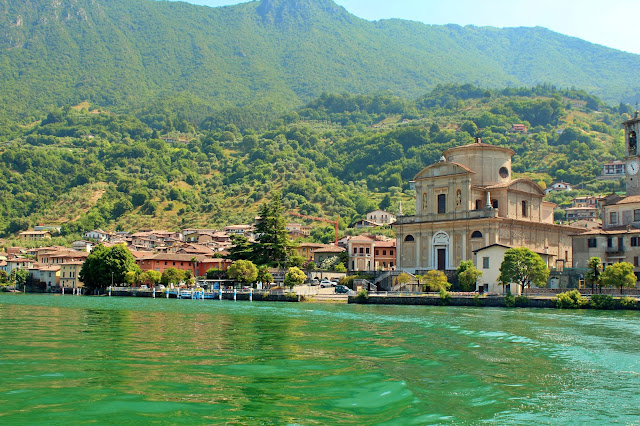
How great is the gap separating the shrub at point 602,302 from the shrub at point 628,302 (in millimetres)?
530

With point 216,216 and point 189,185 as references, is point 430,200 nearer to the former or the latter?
point 216,216

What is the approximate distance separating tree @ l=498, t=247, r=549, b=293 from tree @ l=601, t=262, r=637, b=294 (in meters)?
4.66

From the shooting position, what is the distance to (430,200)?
71250 mm

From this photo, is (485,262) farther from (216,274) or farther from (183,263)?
(183,263)

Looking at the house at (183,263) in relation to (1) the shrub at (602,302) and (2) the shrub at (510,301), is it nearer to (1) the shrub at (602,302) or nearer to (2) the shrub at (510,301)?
(2) the shrub at (510,301)

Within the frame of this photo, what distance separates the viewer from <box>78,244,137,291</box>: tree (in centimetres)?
8600

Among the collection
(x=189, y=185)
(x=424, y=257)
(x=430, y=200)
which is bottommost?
(x=424, y=257)

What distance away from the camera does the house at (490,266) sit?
5903 centimetres

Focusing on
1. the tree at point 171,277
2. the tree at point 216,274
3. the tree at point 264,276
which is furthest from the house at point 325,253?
the tree at point 171,277

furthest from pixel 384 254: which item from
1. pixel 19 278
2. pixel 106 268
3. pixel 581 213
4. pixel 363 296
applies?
pixel 19 278

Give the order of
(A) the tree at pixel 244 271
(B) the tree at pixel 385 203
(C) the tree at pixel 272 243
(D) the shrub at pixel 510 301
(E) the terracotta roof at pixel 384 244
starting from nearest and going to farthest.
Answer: (D) the shrub at pixel 510 301, (A) the tree at pixel 244 271, (C) the tree at pixel 272 243, (E) the terracotta roof at pixel 384 244, (B) the tree at pixel 385 203

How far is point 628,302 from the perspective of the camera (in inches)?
1820

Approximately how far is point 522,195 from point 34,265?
7104cm

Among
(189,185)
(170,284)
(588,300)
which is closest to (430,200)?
(588,300)
